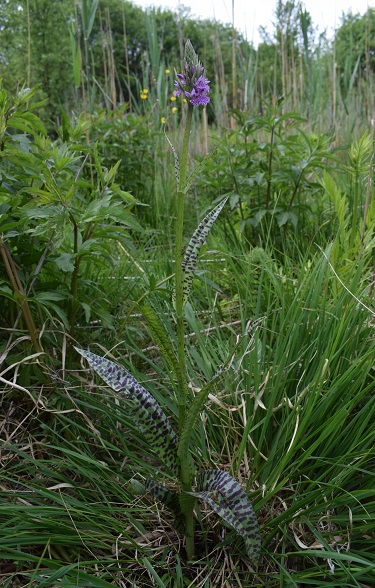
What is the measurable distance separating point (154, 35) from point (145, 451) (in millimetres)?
3029

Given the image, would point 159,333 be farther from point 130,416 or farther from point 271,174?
point 271,174

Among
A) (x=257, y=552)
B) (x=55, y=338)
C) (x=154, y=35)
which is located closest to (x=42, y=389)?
(x=55, y=338)

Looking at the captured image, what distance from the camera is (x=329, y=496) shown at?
102 centimetres

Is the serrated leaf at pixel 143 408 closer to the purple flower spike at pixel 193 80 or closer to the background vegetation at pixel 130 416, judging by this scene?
the background vegetation at pixel 130 416

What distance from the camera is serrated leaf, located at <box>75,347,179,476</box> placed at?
34.9 inches

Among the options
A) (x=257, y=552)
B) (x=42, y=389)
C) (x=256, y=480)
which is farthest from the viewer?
(x=42, y=389)

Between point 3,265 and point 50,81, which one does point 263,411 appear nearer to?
point 3,265

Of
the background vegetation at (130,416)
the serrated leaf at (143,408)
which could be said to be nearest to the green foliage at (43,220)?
the background vegetation at (130,416)

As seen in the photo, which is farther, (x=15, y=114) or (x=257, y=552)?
(x=15, y=114)

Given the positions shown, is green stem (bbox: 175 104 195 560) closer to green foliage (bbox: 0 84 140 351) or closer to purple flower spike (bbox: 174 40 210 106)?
purple flower spike (bbox: 174 40 210 106)

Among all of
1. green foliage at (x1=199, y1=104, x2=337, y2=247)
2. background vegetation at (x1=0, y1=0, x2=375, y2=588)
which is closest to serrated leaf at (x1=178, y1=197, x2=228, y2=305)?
background vegetation at (x1=0, y1=0, x2=375, y2=588)

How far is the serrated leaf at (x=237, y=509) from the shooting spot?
85 cm

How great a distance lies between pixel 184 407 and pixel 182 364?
0.09 meters

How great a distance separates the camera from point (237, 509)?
33.9 inches
